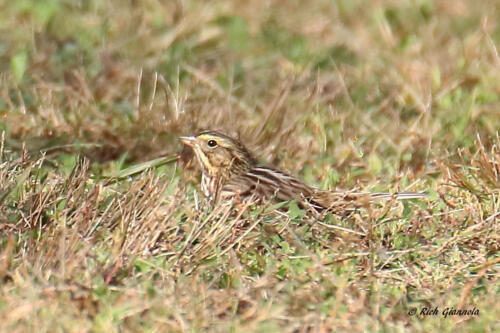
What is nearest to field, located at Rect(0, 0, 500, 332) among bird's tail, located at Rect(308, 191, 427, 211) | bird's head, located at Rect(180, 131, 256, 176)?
bird's tail, located at Rect(308, 191, 427, 211)

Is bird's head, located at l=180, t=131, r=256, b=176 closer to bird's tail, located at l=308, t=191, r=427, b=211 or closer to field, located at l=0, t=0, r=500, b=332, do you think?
field, located at l=0, t=0, r=500, b=332

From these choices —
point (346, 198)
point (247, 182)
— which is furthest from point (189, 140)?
point (346, 198)

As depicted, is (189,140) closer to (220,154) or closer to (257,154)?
(220,154)

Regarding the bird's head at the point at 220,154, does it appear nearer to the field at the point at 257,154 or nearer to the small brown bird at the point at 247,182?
the small brown bird at the point at 247,182

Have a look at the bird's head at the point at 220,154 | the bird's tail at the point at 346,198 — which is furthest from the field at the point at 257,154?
the bird's head at the point at 220,154

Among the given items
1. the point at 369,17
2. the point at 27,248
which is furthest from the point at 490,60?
the point at 27,248

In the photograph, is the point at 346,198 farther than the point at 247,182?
No

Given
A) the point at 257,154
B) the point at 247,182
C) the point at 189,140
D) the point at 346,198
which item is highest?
the point at 346,198
